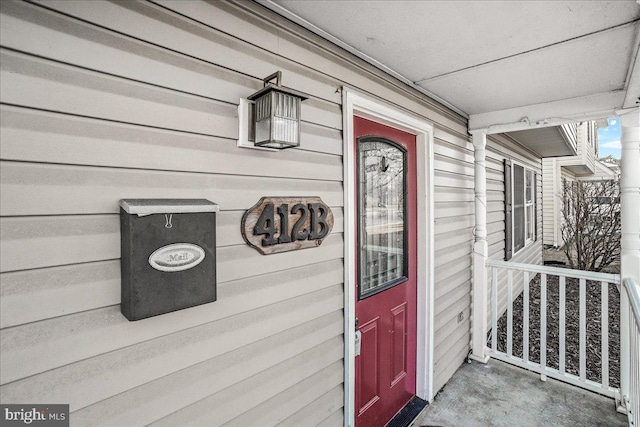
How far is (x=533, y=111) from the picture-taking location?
284 cm

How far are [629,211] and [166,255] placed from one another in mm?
3106

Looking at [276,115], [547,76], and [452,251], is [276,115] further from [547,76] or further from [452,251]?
[452,251]

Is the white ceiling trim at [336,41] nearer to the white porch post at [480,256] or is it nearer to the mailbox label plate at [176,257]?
the white porch post at [480,256]

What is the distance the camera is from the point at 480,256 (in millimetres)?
3207

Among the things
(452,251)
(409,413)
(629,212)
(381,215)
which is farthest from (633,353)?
(381,215)

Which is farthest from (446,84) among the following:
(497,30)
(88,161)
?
(88,161)

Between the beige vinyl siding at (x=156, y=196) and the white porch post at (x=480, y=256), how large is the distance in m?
2.05

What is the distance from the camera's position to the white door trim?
Answer: 1806mm

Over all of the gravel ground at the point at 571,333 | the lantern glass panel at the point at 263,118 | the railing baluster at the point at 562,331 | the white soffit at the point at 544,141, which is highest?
the white soffit at the point at 544,141

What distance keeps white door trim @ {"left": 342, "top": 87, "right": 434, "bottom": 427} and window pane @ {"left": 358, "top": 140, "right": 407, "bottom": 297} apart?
0.17 meters

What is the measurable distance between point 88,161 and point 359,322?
65.4 inches

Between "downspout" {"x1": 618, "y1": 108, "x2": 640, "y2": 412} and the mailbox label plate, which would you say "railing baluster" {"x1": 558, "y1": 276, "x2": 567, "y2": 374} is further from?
the mailbox label plate

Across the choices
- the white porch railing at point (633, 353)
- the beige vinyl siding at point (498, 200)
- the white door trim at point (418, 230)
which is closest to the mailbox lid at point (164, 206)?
the white door trim at point (418, 230)

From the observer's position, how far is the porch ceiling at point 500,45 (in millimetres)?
1430
